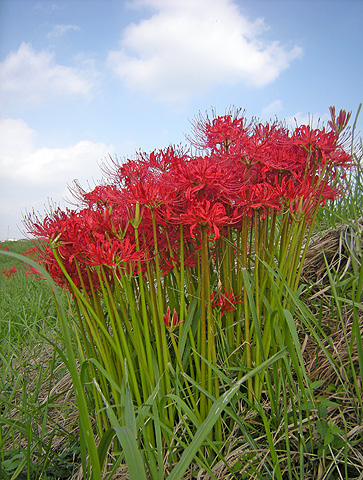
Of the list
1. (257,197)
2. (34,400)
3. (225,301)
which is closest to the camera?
(257,197)

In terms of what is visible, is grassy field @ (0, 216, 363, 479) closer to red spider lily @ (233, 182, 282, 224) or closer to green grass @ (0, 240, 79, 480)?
green grass @ (0, 240, 79, 480)

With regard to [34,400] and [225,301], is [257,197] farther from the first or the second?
[34,400]

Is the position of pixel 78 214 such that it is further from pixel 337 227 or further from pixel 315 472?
pixel 337 227

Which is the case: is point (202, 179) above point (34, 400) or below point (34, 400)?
above

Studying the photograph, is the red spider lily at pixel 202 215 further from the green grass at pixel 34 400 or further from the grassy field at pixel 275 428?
the green grass at pixel 34 400

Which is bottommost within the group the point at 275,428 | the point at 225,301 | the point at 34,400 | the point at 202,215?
the point at 275,428

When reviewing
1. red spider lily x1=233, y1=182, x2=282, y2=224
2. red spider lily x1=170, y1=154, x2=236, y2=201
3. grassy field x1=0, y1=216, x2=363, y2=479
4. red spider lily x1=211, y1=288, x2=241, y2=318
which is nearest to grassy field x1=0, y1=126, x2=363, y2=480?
grassy field x1=0, y1=216, x2=363, y2=479

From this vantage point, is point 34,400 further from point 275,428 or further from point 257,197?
point 257,197

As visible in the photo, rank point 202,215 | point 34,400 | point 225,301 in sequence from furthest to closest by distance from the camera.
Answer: point 34,400 → point 225,301 → point 202,215

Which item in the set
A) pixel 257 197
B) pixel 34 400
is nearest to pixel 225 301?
pixel 257 197

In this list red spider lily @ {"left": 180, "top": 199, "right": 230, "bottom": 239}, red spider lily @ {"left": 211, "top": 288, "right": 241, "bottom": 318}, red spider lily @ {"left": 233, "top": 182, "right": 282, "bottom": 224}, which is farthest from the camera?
red spider lily @ {"left": 211, "top": 288, "right": 241, "bottom": 318}

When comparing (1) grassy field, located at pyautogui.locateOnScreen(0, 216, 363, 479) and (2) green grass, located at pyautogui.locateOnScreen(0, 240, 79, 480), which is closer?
(1) grassy field, located at pyautogui.locateOnScreen(0, 216, 363, 479)

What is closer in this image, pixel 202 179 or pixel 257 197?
pixel 202 179

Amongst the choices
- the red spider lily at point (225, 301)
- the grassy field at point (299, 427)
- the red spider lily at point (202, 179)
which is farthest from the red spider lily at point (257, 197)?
the grassy field at point (299, 427)
